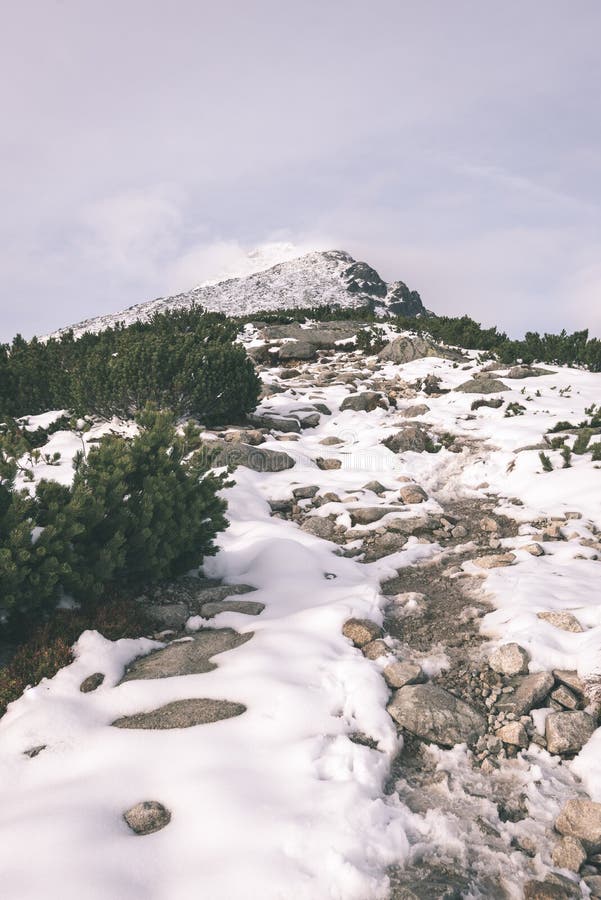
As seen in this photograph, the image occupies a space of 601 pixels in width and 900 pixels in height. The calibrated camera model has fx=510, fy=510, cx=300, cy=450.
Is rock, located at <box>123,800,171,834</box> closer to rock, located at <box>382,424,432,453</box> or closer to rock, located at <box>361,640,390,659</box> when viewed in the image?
rock, located at <box>361,640,390,659</box>

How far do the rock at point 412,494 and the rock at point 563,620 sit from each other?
364cm

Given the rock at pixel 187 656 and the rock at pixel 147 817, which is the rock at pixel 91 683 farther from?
the rock at pixel 147 817

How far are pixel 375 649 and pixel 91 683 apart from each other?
75.4 inches

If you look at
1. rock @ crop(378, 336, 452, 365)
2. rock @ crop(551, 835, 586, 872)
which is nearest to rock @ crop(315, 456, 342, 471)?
rock @ crop(551, 835, 586, 872)

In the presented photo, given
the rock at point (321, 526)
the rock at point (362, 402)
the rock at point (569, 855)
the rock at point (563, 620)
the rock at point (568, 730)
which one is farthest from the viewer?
the rock at point (362, 402)

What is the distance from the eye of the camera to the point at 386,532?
6441mm

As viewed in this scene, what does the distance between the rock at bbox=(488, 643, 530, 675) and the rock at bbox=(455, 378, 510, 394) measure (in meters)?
10.6

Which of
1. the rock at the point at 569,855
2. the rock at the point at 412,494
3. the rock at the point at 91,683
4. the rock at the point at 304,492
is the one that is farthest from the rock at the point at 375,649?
A: the rock at the point at 304,492

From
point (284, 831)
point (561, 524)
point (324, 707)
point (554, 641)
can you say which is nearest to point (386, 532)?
point (561, 524)

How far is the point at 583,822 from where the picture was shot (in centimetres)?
225

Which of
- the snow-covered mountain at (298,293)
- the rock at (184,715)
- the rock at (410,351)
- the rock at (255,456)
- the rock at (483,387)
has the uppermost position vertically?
the snow-covered mountain at (298,293)

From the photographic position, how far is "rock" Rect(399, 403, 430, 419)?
39.1 ft

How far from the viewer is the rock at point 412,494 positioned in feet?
24.2

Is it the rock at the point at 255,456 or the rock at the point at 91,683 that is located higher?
the rock at the point at 255,456
